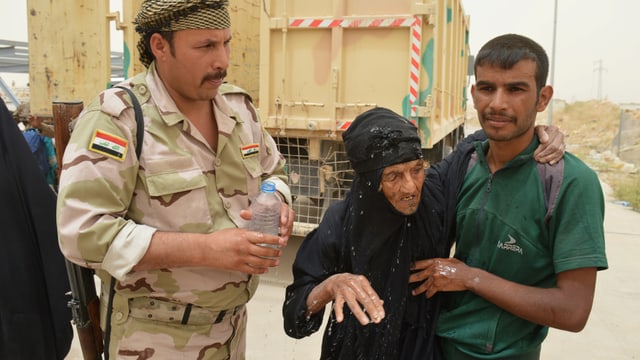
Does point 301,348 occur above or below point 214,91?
below

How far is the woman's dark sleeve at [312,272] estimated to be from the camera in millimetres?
1771

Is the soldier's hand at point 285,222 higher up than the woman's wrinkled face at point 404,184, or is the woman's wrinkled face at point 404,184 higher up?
the woman's wrinkled face at point 404,184

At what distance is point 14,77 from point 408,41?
150 feet

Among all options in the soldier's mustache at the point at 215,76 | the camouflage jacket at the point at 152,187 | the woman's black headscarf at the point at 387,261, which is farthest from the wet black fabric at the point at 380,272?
the soldier's mustache at the point at 215,76

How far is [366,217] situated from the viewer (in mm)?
1758

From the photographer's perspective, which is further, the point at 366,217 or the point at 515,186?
the point at 366,217

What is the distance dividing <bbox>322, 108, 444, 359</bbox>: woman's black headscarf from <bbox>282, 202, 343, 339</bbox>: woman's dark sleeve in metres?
0.06

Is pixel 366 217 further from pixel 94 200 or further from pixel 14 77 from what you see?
pixel 14 77

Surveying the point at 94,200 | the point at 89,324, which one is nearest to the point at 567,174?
the point at 94,200

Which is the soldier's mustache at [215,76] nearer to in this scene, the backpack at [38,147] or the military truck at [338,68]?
the military truck at [338,68]

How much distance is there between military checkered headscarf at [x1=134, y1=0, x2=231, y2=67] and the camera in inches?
62.9

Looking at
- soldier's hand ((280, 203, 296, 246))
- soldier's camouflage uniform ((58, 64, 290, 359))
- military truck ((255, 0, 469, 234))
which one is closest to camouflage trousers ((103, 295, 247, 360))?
soldier's camouflage uniform ((58, 64, 290, 359))

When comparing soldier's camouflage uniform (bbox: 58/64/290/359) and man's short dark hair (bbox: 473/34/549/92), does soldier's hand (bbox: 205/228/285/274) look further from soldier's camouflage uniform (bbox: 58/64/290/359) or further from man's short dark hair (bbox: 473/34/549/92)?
man's short dark hair (bbox: 473/34/549/92)

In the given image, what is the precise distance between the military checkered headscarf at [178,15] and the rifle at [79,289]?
507mm
